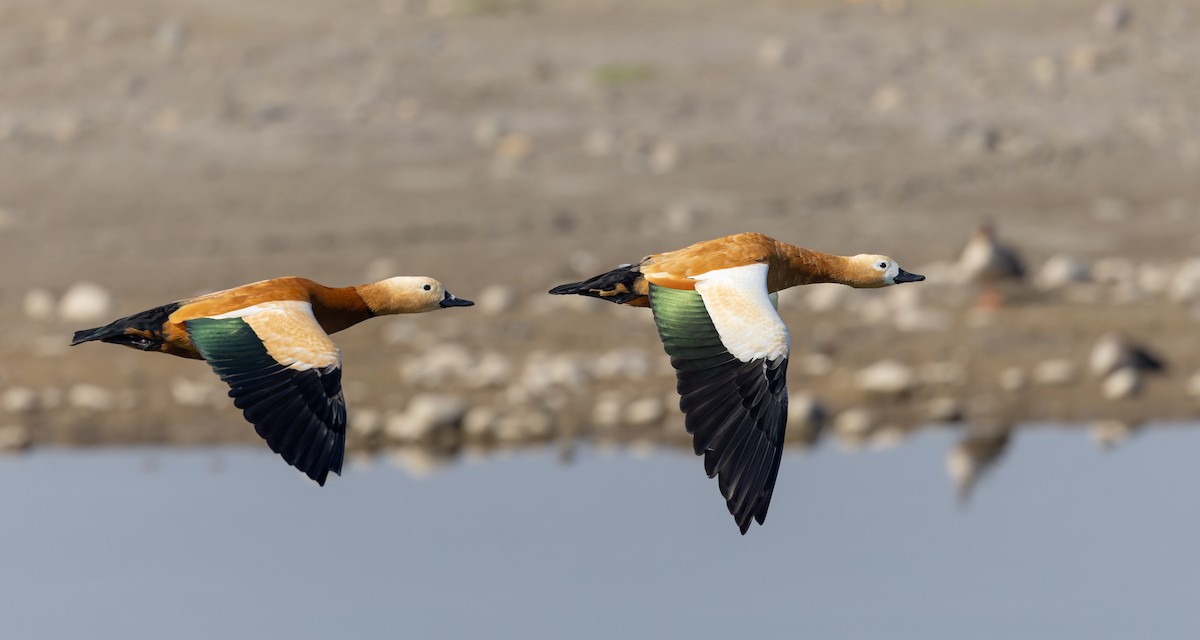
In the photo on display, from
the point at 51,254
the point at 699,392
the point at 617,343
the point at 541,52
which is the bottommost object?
the point at 699,392

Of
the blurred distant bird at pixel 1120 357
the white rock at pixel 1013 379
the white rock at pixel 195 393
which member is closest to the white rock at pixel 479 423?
the white rock at pixel 195 393

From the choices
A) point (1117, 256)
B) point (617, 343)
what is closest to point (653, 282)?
point (617, 343)

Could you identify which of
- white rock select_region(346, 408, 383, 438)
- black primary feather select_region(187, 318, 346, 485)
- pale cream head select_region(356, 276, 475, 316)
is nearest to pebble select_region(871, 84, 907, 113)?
white rock select_region(346, 408, 383, 438)

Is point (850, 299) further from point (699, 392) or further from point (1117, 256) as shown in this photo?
point (699, 392)

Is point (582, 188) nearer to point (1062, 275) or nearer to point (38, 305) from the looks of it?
point (1062, 275)

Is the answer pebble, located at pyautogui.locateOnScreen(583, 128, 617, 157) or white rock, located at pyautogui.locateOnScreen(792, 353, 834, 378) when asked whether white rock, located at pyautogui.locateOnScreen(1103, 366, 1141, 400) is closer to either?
white rock, located at pyautogui.locateOnScreen(792, 353, 834, 378)

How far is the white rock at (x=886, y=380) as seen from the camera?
1139 inches

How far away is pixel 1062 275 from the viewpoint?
32.4 m

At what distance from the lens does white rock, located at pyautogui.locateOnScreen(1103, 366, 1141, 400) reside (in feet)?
95.0

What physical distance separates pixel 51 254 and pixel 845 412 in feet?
36.5

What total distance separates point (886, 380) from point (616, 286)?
14.5m

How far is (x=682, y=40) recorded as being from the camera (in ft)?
130

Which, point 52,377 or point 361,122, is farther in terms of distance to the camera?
point 361,122

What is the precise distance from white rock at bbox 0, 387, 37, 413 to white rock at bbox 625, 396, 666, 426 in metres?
6.41
